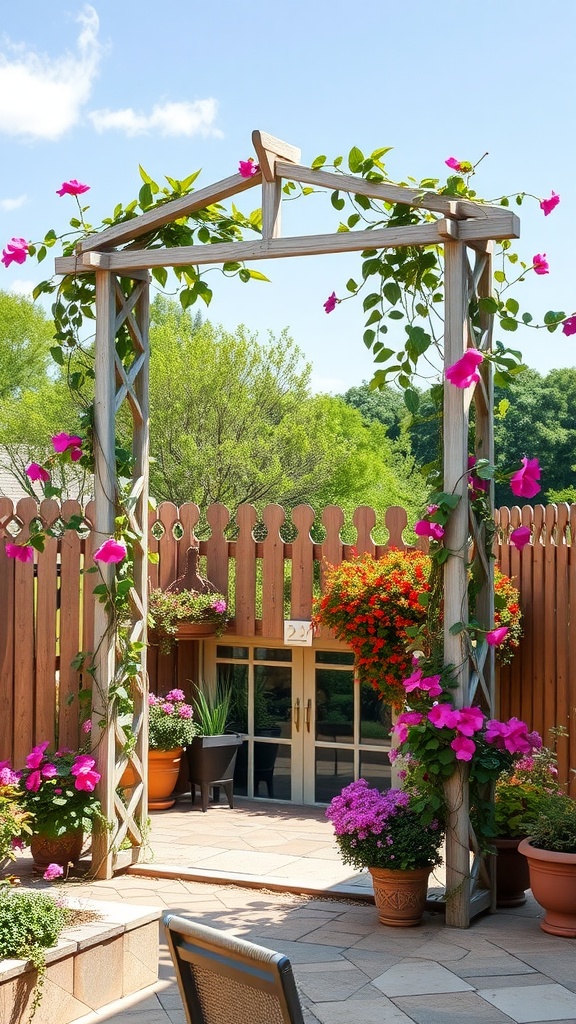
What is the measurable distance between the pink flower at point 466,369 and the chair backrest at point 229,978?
3.36 metres

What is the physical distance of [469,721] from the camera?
519 centimetres

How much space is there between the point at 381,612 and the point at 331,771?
1.69 m

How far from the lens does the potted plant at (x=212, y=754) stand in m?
8.09

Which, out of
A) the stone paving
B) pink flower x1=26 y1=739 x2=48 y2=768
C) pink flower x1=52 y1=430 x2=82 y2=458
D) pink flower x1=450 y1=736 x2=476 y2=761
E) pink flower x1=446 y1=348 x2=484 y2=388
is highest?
pink flower x1=446 y1=348 x2=484 y2=388

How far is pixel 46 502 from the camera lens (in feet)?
23.6

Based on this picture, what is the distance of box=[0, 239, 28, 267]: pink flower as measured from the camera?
20.4 ft

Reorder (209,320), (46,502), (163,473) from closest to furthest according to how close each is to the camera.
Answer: (46,502) → (163,473) → (209,320)

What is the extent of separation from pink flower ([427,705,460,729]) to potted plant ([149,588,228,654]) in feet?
11.2

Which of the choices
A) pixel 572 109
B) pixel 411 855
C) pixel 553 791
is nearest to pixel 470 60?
pixel 553 791

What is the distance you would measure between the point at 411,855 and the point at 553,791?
114 centimetres

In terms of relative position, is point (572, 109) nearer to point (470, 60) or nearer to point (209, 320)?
point (209, 320)

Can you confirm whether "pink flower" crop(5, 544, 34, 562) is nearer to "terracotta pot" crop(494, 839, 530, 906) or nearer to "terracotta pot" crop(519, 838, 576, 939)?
"terracotta pot" crop(494, 839, 530, 906)

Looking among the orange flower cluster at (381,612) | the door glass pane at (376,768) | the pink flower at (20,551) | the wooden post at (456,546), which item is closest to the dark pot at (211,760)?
the door glass pane at (376,768)

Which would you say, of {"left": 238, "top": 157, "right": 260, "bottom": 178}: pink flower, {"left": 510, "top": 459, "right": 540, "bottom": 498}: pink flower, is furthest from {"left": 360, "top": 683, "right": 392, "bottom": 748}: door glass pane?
{"left": 238, "top": 157, "right": 260, "bottom": 178}: pink flower
